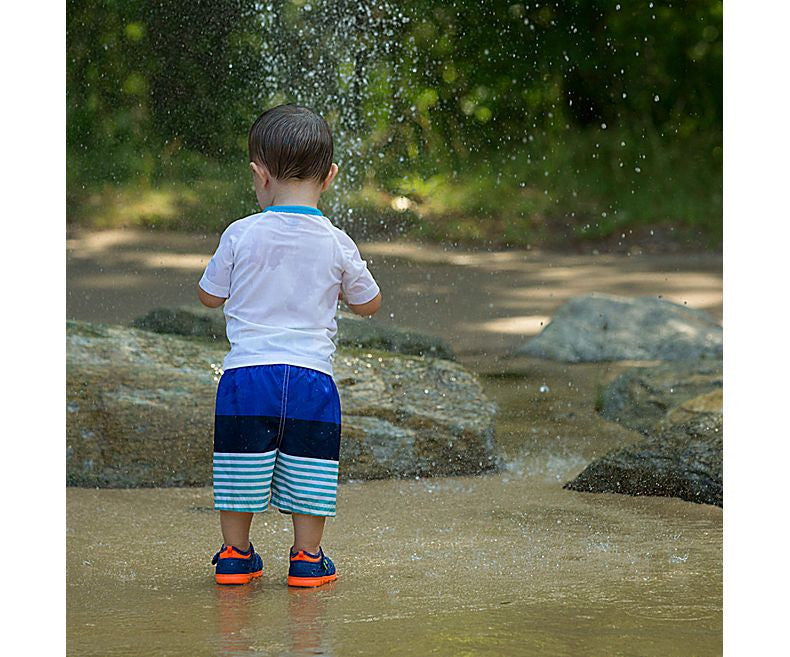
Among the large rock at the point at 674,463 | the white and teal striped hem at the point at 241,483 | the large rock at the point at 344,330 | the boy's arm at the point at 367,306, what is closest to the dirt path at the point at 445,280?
the large rock at the point at 344,330

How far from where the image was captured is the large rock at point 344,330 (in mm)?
4648

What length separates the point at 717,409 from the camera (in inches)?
132

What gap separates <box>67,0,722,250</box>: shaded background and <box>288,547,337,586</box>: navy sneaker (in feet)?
20.6

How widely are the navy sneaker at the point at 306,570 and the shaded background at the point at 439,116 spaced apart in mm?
6264

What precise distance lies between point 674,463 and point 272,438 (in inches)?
47.6

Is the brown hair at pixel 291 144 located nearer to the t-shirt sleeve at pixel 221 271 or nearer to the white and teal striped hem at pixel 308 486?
the t-shirt sleeve at pixel 221 271

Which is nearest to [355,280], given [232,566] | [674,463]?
[232,566]

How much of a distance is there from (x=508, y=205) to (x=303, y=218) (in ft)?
24.9

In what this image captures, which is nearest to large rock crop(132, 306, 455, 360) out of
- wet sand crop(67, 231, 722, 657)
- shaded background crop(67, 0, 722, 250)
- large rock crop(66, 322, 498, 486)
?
wet sand crop(67, 231, 722, 657)

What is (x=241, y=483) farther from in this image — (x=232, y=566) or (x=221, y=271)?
(x=221, y=271)

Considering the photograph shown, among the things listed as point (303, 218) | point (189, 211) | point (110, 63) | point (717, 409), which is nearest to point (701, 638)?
point (303, 218)

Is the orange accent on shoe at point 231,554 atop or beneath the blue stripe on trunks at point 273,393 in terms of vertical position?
beneath

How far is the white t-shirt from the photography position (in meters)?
2.42

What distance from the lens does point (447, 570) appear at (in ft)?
8.51
